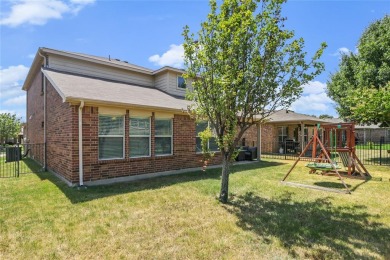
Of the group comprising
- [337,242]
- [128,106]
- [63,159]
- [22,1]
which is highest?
[22,1]

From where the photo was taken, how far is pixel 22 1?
27.3 ft

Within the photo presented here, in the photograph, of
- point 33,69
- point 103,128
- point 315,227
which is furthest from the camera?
point 33,69

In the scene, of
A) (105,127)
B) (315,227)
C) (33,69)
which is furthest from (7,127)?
(315,227)

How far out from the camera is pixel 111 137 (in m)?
8.28

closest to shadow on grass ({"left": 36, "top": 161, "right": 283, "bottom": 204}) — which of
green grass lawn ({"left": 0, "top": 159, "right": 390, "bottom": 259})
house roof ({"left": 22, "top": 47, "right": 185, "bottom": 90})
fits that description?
green grass lawn ({"left": 0, "top": 159, "right": 390, "bottom": 259})

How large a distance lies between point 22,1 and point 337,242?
11.4m

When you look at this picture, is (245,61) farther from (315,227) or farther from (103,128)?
(103,128)

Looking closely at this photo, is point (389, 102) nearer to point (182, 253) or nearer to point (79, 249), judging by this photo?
point (182, 253)

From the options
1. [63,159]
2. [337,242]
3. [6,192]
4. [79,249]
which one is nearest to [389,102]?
[337,242]

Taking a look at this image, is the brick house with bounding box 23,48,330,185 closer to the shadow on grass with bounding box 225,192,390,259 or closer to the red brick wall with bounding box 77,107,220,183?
the red brick wall with bounding box 77,107,220,183

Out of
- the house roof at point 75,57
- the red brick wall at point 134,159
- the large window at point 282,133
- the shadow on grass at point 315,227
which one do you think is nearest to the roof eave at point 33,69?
the house roof at point 75,57

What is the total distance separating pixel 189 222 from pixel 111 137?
189 inches

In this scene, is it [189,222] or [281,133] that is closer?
[189,222]

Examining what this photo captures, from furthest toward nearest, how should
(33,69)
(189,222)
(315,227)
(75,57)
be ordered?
(33,69), (75,57), (189,222), (315,227)
